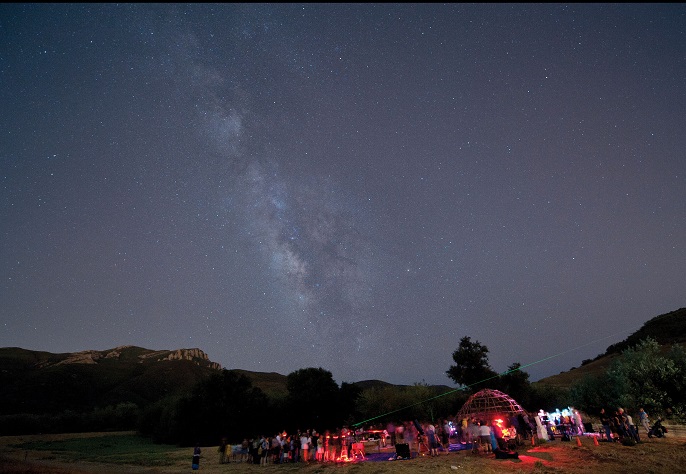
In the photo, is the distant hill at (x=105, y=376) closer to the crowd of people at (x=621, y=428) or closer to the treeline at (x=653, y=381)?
the treeline at (x=653, y=381)

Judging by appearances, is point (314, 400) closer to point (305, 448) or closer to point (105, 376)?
point (305, 448)

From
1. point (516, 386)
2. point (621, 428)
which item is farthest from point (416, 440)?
point (516, 386)

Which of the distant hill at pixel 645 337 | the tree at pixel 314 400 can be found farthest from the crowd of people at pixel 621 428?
the distant hill at pixel 645 337

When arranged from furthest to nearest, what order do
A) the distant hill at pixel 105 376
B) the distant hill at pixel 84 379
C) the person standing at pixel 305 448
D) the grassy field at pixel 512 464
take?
the distant hill at pixel 84 379 < the distant hill at pixel 105 376 < the person standing at pixel 305 448 < the grassy field at pixel 512 464

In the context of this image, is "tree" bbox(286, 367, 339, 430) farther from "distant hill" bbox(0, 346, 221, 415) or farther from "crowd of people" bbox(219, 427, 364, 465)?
"distant hill" bbox(0, 346, 221, 415)

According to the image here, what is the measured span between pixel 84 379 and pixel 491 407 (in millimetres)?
107376

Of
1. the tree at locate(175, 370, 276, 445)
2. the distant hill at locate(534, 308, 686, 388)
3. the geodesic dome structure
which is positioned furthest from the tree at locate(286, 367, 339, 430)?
the distant hill at locate(534, 308, 686, 388)

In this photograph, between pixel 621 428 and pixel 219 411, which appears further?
pixel 219 411

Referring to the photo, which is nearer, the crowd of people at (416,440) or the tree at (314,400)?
the crowd of people at (416,440)

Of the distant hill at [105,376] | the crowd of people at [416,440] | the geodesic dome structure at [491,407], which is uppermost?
the distant hill at [105,376]

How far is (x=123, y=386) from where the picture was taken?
327ft

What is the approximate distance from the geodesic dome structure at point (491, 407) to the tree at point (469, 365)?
27883mm

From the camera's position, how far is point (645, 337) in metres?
88.4

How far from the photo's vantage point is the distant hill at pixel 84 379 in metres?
82.1
